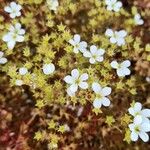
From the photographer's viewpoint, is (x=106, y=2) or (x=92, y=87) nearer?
(x=92, y=87)

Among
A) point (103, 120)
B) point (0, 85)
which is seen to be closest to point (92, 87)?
point (103, 120)

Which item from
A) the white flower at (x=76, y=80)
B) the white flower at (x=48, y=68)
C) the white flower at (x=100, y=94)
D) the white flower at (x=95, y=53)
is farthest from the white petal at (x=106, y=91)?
the white flower at (x=48, y=68)

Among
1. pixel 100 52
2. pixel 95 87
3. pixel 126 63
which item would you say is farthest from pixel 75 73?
pixel 126 63

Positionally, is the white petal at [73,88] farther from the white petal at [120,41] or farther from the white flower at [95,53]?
the white petal at [120,41]

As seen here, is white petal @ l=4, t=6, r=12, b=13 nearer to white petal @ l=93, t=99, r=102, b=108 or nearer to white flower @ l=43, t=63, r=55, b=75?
white flower @ l=43, t=63, r=55, b=75

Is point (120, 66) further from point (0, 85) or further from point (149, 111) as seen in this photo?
point (0, 85)

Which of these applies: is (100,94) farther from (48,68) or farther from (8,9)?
(8,9)

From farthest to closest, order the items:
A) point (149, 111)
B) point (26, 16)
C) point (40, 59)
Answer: point (26, 16)
point (40, 59)
point (149, 111)
